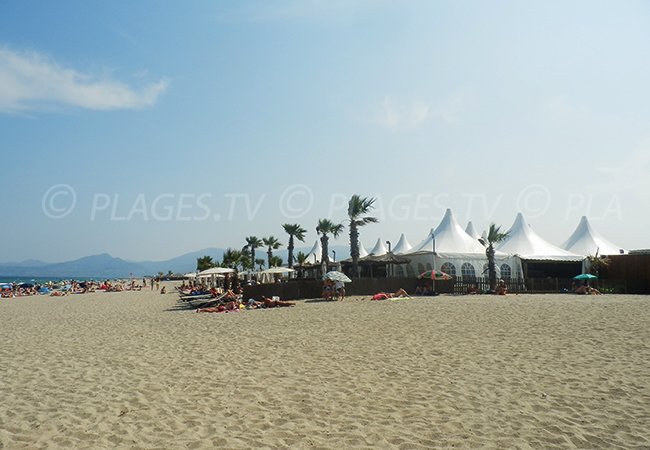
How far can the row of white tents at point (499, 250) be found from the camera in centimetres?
3631

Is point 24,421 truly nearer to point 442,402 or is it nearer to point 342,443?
point 342,443

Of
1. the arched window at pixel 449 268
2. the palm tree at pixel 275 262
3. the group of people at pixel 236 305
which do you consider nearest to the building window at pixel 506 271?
the arched window at pixel 449 268

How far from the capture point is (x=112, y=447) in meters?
4.90

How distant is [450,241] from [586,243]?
465 inches

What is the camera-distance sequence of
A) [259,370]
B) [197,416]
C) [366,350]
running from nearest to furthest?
[197,416] → [259,370] → [366,350]

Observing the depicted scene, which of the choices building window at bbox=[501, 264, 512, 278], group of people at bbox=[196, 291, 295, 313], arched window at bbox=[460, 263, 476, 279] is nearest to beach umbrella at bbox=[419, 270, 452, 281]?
arched window at bbox=[460, 263, 476, 279]

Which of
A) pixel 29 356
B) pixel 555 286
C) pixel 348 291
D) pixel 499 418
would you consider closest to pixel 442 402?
pixel 499 418

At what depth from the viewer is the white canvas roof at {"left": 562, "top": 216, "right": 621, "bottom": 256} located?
39.0 m

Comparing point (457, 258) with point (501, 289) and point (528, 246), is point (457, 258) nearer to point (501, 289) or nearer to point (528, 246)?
point (528, 246)

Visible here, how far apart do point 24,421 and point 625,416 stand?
23.1 feet

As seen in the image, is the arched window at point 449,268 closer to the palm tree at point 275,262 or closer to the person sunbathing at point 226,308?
the person sunbathing at point 226,308

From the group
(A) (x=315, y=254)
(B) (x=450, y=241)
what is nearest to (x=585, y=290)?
(B) (x=450, y=241)

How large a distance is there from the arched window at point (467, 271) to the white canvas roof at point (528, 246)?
302cm

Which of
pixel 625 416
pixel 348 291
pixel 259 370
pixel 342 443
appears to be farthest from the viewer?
pixel 348 291
